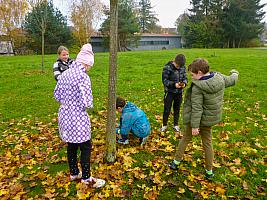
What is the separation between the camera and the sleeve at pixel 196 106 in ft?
10.8

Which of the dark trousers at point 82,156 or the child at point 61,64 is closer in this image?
the dark trousers at point 82,156

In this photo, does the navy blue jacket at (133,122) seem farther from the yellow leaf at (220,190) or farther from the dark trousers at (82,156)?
the yellow leaf at (220,190)

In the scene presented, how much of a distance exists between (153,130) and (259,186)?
247 centimetres

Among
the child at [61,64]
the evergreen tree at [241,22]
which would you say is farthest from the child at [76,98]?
the evergreen tree at [241,22]

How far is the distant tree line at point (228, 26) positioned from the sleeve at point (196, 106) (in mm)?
43119

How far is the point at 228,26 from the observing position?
42.6 m

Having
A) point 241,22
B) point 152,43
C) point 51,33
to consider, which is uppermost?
point 241,22

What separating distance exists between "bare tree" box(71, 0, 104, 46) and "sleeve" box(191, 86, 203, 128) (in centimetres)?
3555

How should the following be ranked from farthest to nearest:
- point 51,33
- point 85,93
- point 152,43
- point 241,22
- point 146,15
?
point 146,15 → point 152,43 → point 241,22 → point 51,33 → point 85,93

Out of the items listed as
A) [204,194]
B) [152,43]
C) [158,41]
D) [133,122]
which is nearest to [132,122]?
[133,122]

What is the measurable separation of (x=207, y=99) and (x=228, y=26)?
1740 inches

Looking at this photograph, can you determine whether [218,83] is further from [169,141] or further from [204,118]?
[169,141]

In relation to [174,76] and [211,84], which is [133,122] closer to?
[174,76]

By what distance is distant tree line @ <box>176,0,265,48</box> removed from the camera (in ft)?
138
